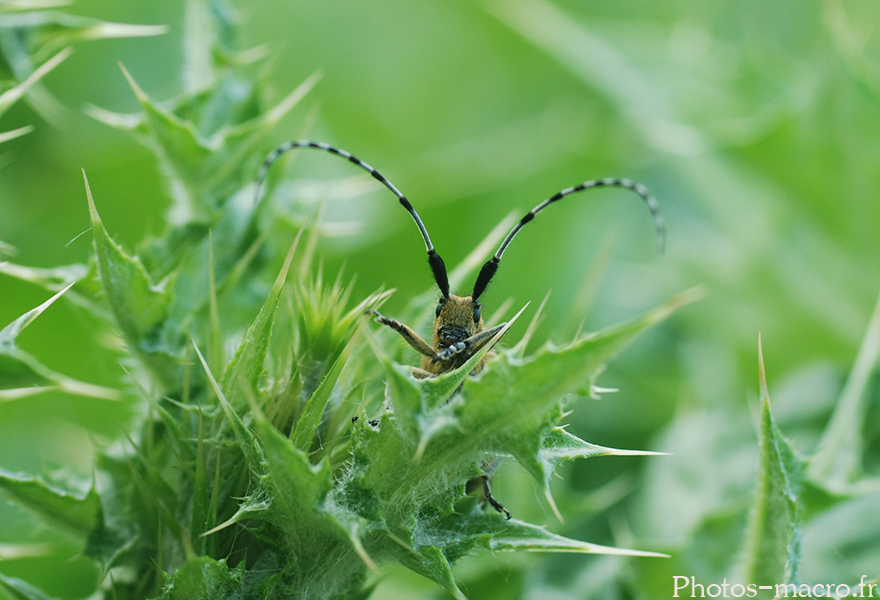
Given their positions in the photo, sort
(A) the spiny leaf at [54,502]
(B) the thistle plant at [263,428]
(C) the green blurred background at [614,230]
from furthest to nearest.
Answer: (C) the green blurred background at [614,230]
(A) the spiny leaf at [54,502]
(B) the thistle plant at [263,428]

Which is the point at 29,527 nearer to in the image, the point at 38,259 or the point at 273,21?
the point at 38,259

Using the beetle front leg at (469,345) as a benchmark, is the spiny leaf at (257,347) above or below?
below

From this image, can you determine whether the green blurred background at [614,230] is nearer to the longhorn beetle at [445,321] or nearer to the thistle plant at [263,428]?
the longhorn beetle at [445,321]

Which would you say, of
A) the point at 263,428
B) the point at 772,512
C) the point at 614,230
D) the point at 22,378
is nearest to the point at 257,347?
the point at 263,428

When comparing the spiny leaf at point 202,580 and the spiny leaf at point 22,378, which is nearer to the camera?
the spiny leaf at point 202,580

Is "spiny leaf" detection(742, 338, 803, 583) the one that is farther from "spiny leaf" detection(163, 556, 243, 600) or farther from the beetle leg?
"spiny leaf" detection(163, 556, 243, 600)

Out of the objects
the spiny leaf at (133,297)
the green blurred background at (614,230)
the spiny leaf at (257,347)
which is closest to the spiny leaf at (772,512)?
the green blurred background at (614,230)

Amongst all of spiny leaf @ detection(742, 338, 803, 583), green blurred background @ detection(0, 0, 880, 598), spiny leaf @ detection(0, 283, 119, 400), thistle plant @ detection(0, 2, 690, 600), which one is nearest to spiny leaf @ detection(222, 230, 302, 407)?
thistle plant @ detection(0, 2, 690, 600)
